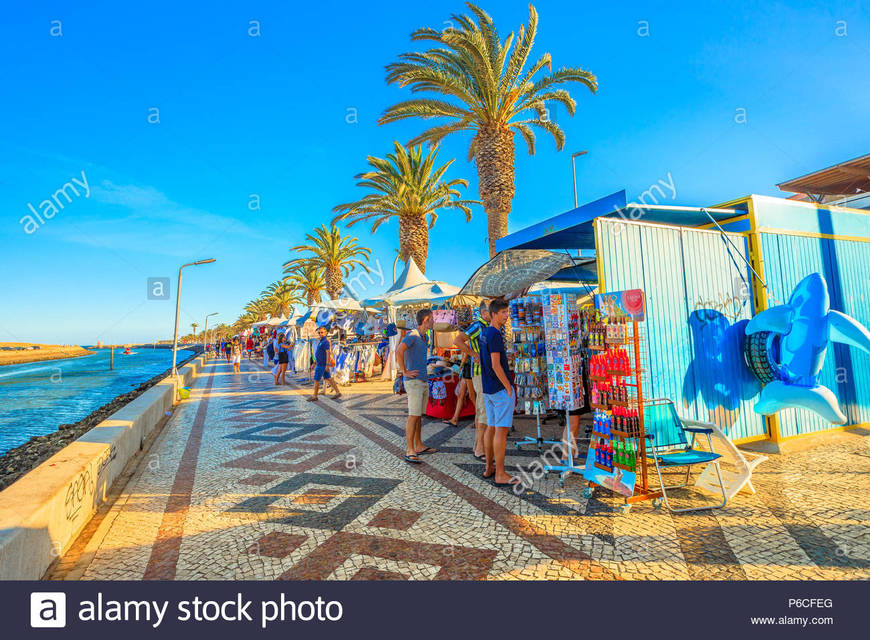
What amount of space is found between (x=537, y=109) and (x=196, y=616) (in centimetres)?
1402

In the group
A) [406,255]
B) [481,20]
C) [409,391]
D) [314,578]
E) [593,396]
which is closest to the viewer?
[314,578]

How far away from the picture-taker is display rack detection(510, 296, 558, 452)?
18.5 feet

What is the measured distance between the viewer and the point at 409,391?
546 centimetres

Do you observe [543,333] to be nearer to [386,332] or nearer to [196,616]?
[196,616]

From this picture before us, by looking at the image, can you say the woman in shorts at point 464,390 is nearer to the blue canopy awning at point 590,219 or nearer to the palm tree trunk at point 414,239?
the blue canopy awning at point 590,219

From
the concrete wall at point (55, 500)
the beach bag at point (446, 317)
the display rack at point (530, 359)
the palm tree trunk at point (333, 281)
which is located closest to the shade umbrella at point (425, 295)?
the beach bag at point (446, 317)

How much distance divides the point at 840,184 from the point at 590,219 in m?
17.4

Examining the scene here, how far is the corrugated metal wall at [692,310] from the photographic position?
5.05 m

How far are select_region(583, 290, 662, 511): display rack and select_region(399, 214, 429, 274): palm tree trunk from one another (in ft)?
44.2

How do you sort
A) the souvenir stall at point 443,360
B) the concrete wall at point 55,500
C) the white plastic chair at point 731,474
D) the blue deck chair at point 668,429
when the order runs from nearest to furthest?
the concrete wall at point 55,500, the white plastic chair at point 731,474, the blue deck chair at point 668,429, the souvenir stall at point 443,360

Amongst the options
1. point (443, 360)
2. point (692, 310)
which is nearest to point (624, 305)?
point (692, 310)

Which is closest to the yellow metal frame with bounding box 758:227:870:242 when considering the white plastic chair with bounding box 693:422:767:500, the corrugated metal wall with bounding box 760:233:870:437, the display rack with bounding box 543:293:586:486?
the corrugated metal wall with bounding box 760:233:870:437

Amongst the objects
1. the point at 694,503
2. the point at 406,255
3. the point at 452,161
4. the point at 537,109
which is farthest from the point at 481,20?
the point at 694,503

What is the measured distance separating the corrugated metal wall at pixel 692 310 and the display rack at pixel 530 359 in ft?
4.14
